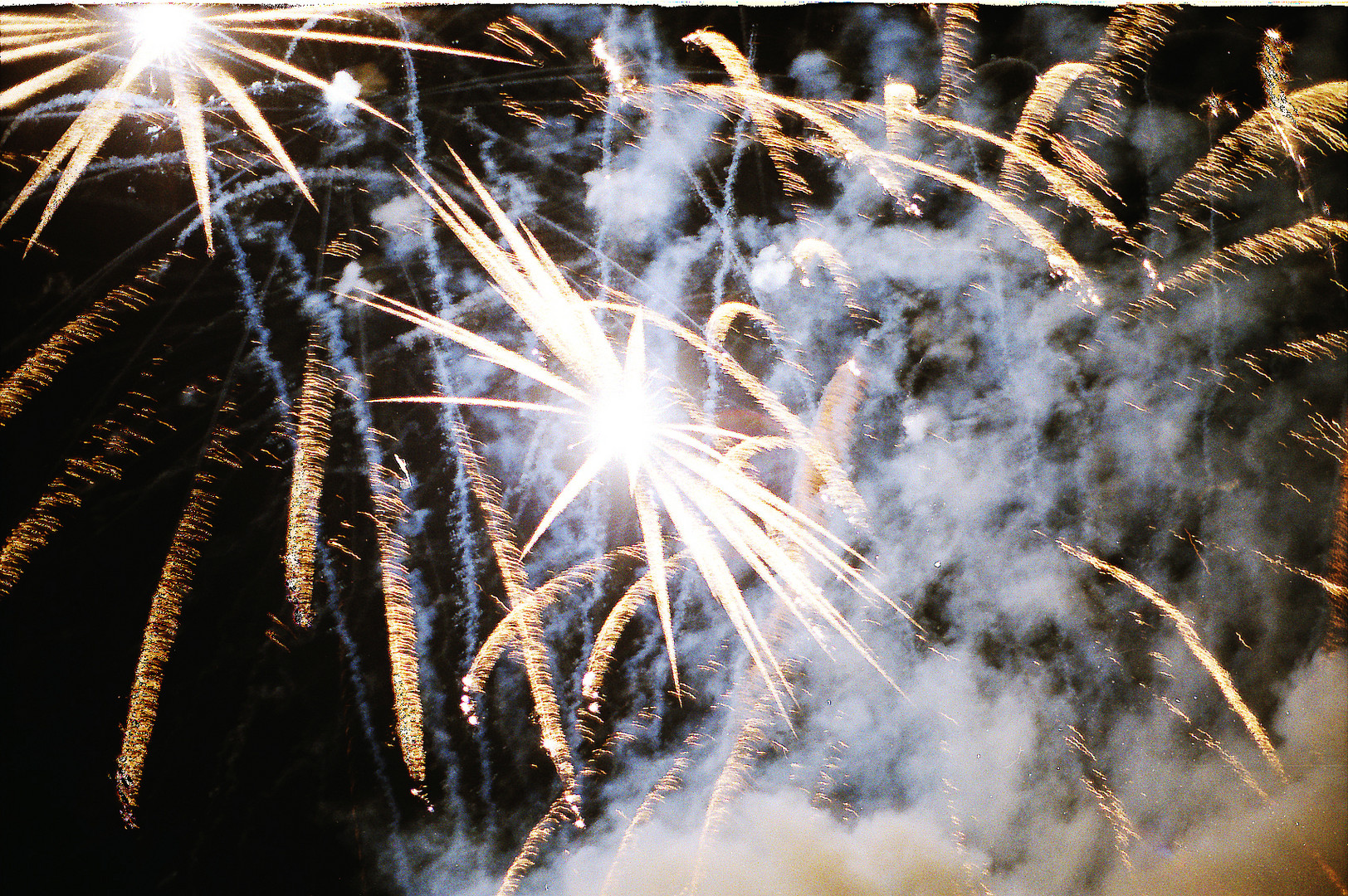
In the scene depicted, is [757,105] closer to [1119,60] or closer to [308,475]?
[1119,60]

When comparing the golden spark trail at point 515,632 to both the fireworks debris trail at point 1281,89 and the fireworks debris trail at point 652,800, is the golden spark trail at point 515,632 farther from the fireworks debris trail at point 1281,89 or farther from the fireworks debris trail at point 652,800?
the fireworks debris trail at point 1281,89

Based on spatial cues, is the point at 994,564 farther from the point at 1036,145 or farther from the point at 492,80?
the point at 492,80

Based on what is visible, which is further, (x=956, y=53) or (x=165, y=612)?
(x=956, y=53)

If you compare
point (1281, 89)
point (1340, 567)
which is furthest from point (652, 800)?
point (1281, 89)

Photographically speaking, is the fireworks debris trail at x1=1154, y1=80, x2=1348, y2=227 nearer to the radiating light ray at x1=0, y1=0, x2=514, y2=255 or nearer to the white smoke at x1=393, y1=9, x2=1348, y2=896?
the white smoke at x1=393, y1=9, x2=1348, y2=896

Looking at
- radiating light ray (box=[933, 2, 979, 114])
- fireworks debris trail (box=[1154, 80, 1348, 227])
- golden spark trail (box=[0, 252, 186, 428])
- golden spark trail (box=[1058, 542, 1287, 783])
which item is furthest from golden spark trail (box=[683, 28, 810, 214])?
golden spark trail (box=[0, 252, 186, 428])

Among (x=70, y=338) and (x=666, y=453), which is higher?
(x=70, y=338)
